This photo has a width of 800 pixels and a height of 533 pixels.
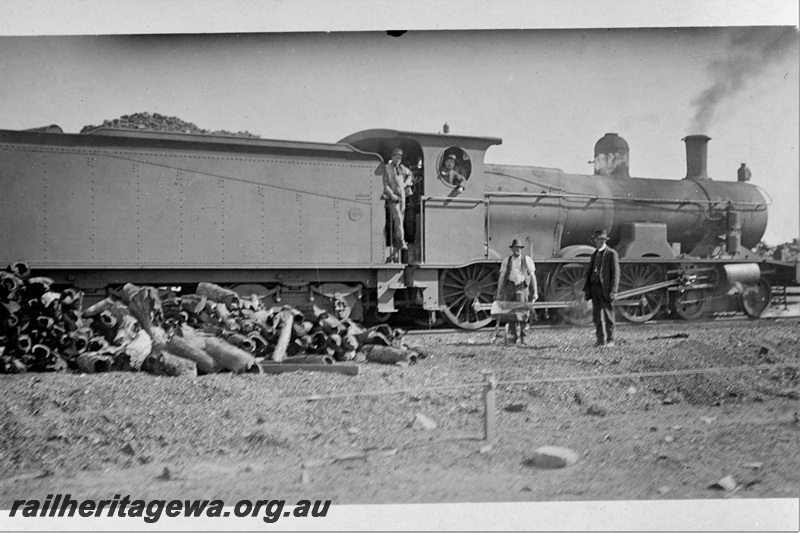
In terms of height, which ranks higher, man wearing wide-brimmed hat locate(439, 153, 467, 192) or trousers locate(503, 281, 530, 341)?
man wearing wide-brimmed hat locate(439, 153, 467, 192)

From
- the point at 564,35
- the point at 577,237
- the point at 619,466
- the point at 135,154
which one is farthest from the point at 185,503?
the point at 577,237

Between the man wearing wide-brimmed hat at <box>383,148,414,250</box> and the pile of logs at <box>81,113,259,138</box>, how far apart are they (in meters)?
1.90

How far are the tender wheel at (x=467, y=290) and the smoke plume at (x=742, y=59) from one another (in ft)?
11.3

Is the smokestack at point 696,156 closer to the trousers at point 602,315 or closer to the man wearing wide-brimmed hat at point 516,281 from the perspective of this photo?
the trousers at point 602,315

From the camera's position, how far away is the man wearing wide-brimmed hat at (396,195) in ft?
27.7

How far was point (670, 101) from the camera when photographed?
690 cm

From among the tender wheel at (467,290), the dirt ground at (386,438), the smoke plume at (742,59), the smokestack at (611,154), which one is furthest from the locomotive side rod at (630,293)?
the smoke plume at (742,59)

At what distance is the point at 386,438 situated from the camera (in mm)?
4949

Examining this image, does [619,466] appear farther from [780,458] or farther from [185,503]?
[185,503]

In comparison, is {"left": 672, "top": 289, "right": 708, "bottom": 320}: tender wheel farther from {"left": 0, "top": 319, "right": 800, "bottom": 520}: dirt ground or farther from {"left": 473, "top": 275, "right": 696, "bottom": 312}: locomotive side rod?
{"left": 0, "top": 319, "right": 800, "bottom": 520}: dirt ground

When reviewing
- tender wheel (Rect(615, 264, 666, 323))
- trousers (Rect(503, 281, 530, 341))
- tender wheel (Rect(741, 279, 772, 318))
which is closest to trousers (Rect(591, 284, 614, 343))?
trousers (Rect(503, 281, 530, 341))

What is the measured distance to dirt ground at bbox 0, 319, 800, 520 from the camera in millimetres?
4543

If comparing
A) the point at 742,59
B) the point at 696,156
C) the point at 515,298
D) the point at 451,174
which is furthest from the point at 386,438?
the point at 696,156

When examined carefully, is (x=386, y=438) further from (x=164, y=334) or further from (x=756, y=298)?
(x=756, y=298)
